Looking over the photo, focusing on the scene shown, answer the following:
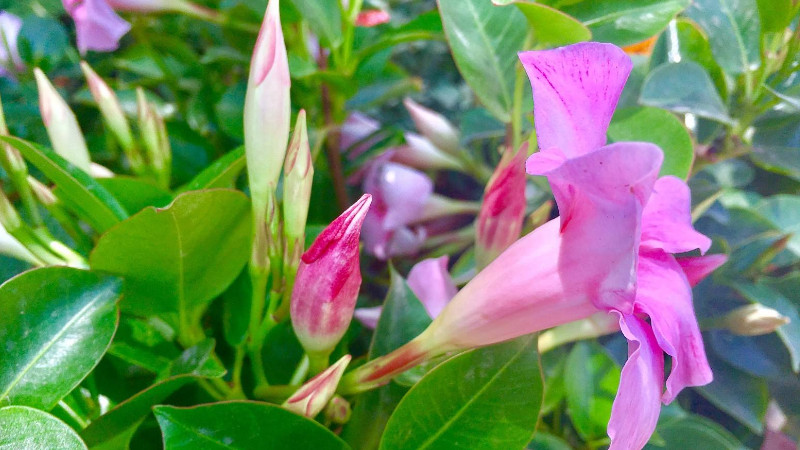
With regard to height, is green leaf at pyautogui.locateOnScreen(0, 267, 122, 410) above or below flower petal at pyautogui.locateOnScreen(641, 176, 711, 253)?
below

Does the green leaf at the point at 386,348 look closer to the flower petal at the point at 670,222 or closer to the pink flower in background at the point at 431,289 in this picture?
the pink flower in background at the point at 431,289

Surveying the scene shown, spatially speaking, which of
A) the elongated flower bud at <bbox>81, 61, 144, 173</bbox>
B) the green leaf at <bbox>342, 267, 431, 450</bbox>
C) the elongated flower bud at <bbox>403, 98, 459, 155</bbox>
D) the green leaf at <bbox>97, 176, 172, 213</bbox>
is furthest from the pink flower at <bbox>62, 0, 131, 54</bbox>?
the green leaf at <bbox>342, 267, 431, 450</bbox>

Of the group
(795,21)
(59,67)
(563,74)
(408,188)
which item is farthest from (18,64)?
(795,21)

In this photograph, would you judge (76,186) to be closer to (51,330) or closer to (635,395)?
(51,330)

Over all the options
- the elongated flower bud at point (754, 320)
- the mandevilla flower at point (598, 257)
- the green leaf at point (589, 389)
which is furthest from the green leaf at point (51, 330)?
the elongated flower bud at point (754, 320)

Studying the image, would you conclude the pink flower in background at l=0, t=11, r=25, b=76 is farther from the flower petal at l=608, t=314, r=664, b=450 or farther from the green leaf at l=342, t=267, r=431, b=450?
the flower petal at l=608, t=314, r=664, b=450

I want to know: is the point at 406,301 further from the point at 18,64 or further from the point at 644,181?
the point at 18,64

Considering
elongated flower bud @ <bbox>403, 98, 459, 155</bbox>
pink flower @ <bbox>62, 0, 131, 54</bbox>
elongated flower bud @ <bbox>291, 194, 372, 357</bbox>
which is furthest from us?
elongated flower bud @ <bbox>403, 98, 459, 155</bbox>
